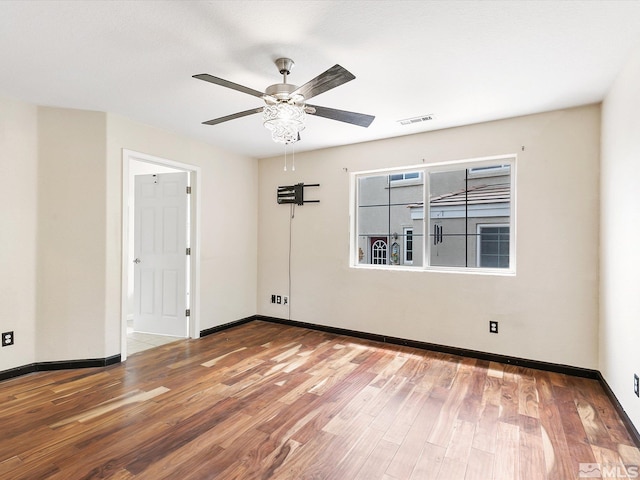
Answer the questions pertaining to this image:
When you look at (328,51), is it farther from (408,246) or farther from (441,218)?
(408,246)

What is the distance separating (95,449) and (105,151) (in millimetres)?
2545

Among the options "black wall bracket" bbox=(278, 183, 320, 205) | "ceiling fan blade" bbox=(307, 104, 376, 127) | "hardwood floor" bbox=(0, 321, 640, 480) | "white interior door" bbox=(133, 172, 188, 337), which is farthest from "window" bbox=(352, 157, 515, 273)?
"white interior door" bbox=(133, 172, 188, 337)

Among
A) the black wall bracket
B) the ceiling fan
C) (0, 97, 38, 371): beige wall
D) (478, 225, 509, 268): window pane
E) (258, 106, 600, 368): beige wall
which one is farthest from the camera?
the black wall bracket

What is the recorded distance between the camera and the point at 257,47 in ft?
6.81

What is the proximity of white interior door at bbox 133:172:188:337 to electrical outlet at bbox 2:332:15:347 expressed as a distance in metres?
1.51

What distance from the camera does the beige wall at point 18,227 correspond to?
9.37 feet

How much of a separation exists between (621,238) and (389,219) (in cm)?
218

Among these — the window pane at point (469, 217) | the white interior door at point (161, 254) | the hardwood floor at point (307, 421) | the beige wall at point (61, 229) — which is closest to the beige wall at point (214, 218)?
the beige wall at point (61, 229)

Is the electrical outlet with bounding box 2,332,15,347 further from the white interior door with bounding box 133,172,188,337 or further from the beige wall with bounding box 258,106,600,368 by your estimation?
the beige wall with bounding box 258,106,600,368

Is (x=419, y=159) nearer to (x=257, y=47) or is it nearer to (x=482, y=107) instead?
(x=482, y=107)

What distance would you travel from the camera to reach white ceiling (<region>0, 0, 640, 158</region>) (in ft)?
5.72

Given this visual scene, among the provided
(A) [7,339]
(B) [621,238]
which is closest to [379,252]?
(B) [621,238]

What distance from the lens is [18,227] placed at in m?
2.95

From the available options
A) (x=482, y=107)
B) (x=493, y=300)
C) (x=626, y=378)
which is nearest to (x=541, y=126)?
(x=482, y=107)
